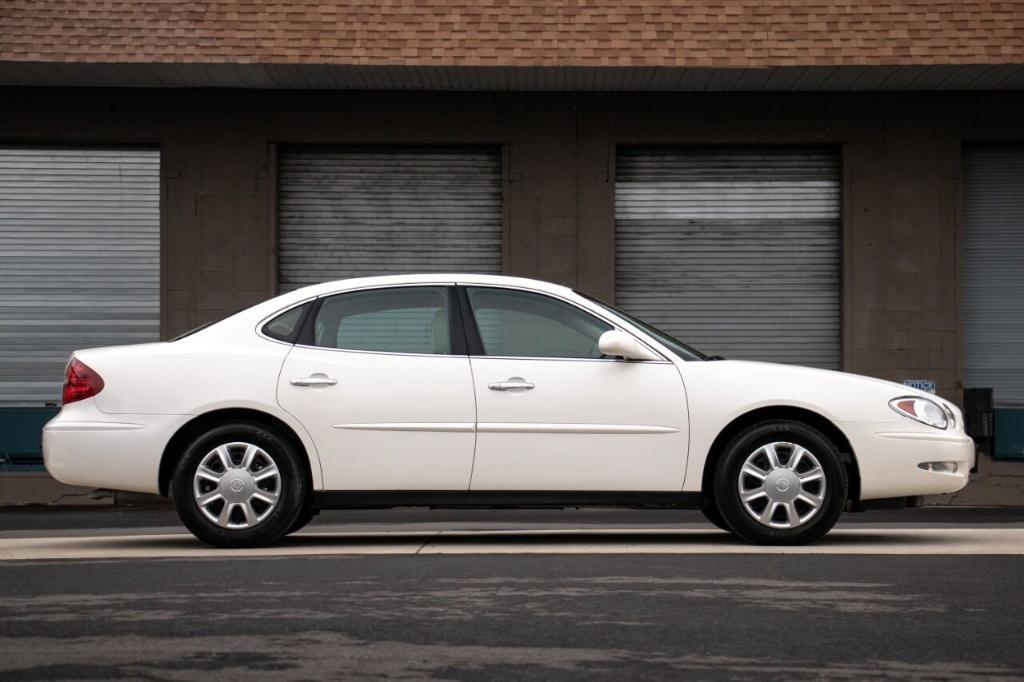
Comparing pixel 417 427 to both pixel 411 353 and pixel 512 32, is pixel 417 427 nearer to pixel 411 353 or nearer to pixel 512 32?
pixel 411 353

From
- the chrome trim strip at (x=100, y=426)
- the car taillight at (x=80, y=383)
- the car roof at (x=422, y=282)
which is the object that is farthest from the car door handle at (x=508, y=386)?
the car taillight at (x=80, y=383)

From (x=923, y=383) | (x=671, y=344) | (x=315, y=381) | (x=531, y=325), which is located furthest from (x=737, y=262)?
(x=315, y=381)

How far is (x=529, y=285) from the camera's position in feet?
30.0

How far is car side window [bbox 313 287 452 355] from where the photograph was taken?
29.4 feet

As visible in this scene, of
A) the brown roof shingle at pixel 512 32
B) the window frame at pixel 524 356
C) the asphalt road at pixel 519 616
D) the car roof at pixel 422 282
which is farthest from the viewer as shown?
the brown roof shingle at pixel 512 32

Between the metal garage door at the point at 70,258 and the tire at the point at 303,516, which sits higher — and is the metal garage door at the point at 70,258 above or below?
above

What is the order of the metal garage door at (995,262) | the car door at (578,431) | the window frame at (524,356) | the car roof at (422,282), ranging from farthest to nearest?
the metal garage door at (995,262) → the car roof at (422,282) → the window frame at (524,356) → the car door at (578,431)

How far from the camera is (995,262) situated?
1866cm

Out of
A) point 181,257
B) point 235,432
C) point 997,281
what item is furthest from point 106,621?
point 997,281

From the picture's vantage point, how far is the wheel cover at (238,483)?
28.5 ft

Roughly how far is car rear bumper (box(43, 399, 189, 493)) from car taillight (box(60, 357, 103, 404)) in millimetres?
175

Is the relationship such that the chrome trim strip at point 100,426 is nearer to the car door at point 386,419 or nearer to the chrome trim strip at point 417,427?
the car door at point 386,419

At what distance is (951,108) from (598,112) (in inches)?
162

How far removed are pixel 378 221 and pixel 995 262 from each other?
7248 millimetres
